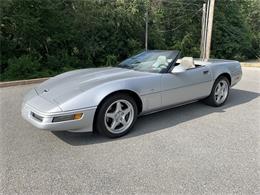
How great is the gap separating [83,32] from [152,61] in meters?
7.33

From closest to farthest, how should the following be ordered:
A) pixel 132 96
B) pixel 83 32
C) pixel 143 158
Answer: pixel 143 158
pixel 132 96
pixel 83 32

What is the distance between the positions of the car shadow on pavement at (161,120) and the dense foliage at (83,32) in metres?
5.28

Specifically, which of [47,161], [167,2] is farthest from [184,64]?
[167,2]

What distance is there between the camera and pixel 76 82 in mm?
3471

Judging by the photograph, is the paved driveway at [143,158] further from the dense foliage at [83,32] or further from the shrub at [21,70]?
the dense foliage at [83,32]

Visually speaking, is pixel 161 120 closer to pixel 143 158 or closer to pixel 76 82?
pixel 143 158

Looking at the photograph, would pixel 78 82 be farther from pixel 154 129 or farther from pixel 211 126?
pixel 211 126

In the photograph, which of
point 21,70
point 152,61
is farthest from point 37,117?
point 21,70

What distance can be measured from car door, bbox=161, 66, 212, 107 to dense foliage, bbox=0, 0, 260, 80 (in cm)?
574

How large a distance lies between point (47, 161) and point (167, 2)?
14.7 meters

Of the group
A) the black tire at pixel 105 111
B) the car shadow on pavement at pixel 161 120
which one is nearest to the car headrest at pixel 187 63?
the car shadow on pavement at pixel 161 120

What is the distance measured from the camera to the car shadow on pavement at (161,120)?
10.7 feet

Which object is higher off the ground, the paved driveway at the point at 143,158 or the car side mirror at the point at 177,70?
the car side mirror at the point at 177,70

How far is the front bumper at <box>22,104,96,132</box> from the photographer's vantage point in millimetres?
2830
